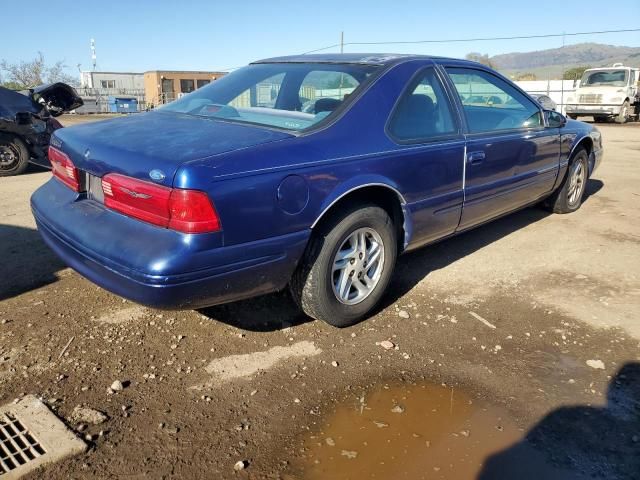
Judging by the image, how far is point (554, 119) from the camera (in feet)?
16.6

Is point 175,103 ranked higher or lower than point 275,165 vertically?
higher

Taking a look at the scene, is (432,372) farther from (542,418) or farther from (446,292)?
(446,292)

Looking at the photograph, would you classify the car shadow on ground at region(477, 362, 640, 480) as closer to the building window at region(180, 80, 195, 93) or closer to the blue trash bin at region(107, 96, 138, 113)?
the blue trash bin at region(107, 96, 138, 113)

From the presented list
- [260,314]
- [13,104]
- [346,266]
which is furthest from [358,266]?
[13,104]

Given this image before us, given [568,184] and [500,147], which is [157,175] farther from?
[568,184]

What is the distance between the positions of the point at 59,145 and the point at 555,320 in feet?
11.1

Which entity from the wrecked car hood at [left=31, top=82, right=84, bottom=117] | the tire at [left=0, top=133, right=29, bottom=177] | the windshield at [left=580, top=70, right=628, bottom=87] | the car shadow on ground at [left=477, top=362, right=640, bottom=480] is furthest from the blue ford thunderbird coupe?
the windshield at [left=580, top=70, right=628, bottom=87]

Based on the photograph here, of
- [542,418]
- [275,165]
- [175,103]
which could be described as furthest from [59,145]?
[542,418]

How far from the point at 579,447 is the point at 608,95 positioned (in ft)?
75.6

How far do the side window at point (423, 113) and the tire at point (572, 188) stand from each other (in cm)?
260

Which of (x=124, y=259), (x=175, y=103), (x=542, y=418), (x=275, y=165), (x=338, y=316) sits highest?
(x=175, y=103)

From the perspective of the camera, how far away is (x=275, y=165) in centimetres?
Answer: 261

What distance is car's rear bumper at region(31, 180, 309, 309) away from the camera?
2.42 m

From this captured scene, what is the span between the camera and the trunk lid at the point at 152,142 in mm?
2516
